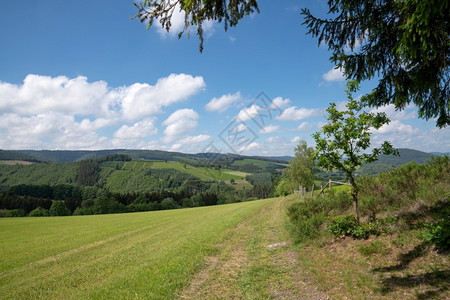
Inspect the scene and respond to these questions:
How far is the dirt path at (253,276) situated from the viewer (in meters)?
5.55

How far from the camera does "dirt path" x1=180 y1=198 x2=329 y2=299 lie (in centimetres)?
555

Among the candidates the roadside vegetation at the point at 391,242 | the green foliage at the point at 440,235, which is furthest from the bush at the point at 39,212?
the green foliage at the point at 440,235

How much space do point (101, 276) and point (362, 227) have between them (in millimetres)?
9469

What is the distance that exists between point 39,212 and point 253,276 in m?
84.0

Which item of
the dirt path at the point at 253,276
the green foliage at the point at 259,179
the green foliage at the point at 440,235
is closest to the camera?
the green foliage at the point at 440,235

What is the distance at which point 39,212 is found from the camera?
66.7 metres

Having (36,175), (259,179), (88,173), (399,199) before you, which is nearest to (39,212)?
(399,199)

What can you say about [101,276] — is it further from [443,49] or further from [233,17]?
[443,49]

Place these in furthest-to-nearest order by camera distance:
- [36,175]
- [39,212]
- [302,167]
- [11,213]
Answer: [36,175] → [39,212] → [11,213] → [302,167]

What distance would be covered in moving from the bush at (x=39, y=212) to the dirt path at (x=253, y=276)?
79.9 meters

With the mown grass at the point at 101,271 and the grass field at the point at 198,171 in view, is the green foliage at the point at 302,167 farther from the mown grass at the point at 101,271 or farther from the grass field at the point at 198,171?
the grass field at the point at 198,171

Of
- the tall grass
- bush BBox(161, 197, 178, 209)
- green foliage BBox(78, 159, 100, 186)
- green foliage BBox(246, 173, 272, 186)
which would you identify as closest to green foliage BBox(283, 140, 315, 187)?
the tall grass

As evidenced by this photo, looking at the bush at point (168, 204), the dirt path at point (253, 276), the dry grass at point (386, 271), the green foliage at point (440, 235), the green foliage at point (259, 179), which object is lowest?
the bush at point (168, 204)

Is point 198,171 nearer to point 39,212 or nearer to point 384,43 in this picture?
point 39,212
